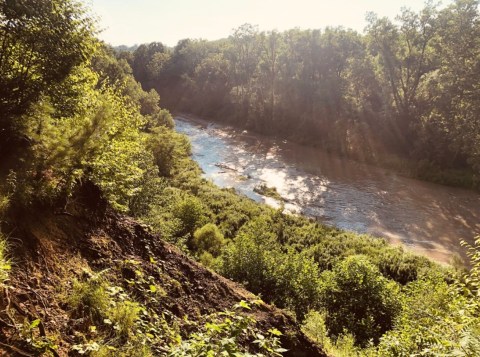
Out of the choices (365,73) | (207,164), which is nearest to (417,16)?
(365,73)

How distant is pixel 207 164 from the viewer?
47562 millimetres

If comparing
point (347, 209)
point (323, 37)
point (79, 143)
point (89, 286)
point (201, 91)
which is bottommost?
point (347, 209)

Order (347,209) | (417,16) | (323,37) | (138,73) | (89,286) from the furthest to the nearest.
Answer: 1. (138,73)
2. (323,37)
3. (417,16)
4. (347,209)
5. (89,286)

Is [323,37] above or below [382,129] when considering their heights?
above

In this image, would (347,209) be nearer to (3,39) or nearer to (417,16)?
(417,16)

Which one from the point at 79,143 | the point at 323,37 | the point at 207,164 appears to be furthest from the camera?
the point at 323,37

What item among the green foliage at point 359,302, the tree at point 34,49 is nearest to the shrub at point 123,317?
the tree at point 34,49

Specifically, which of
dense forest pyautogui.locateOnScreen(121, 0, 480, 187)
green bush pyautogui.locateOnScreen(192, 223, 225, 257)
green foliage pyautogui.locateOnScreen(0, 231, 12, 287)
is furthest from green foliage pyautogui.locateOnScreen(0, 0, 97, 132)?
dense forest pyautogui.locateOnScreen(121, 0, 480, 187)

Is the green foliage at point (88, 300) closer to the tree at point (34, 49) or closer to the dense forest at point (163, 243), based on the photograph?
the dense forest at point (163, 243)

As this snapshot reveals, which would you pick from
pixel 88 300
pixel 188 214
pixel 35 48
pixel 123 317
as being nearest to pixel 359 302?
pixel 123 317

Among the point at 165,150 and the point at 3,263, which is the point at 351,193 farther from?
the point at 3,263

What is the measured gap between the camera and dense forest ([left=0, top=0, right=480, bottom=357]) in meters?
5.79

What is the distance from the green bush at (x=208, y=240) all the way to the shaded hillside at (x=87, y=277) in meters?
13.1

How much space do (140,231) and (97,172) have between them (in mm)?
1974
